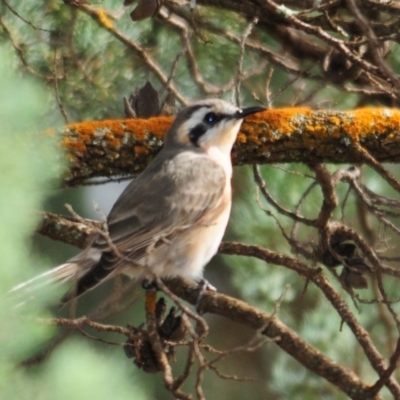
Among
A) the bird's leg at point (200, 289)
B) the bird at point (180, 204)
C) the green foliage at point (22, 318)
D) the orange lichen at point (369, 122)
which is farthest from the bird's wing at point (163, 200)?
the green foliage at point (22, 318)

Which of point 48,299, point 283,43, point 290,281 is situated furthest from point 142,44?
point 48,299

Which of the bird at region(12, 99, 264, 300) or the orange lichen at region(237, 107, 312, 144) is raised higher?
the orange lichen at region(237, 107, 312, 144)

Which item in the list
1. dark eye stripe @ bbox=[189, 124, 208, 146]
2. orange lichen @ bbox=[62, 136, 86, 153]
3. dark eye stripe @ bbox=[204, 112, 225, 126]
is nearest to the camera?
orange lichen @ bbox=[62, 136, 86, 153]

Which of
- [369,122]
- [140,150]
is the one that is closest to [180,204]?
[140,150]

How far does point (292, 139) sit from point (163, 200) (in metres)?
0.66

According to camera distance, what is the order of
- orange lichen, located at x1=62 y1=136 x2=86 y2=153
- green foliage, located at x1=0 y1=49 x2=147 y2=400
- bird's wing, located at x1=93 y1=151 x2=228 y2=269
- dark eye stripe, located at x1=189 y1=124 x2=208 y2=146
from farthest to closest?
dark eye stripe, located at x1=189 y1=124 x2=208 y2=146 → bird's wing, located at x1=93 y1=151 x2=228 y2=269 → orange lichen, located at x1=62 y1=136 x2=86 y2=153 → green foliage, located at x1=0 y1=49 x2=147 y2=400

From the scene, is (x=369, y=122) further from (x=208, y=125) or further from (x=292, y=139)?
(x=208, y=125)

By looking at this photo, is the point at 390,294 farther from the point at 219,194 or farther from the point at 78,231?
the point at 78,231

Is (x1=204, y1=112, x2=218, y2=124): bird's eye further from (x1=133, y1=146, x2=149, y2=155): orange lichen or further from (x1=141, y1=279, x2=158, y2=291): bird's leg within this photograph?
(x1=141, y1=279, x2=158, y2=291): bird's leg

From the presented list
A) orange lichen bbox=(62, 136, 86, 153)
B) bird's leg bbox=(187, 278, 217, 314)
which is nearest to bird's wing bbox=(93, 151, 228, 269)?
bird's leg bbox=(187, 278, 217, 314)

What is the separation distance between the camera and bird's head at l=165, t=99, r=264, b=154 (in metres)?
3.48

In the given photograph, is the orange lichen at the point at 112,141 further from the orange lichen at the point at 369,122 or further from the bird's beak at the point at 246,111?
the orange lichen at the point at 369,122

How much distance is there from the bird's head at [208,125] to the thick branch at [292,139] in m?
0.20

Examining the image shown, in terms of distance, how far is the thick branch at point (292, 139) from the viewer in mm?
3148
